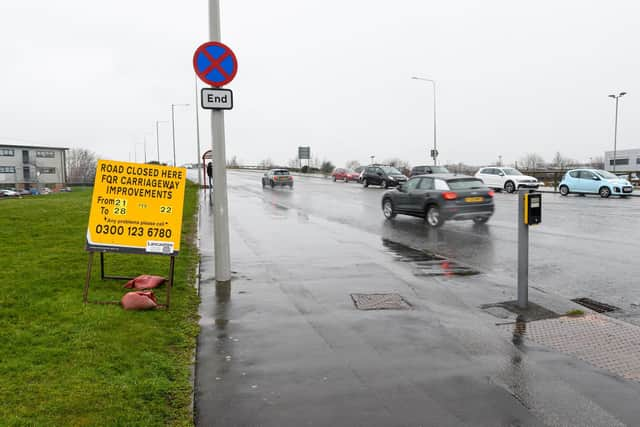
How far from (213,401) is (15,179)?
10858cm

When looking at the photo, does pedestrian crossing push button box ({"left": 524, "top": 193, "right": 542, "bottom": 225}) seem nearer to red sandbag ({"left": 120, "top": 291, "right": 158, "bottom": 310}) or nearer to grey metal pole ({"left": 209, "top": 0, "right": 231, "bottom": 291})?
grey metal pole ({"left": 209, "top": 0, "right": 231, "bottom": 291})

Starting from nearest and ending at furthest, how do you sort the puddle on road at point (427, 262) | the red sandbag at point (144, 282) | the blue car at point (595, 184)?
the red sandbag at point (144, 282), the puddle on road at point (427, 262), the blue car at point (595, 184)

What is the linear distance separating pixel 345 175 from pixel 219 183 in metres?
47.4

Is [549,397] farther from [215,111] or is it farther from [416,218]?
[416,218]

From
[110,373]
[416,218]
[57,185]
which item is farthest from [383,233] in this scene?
[57,185]

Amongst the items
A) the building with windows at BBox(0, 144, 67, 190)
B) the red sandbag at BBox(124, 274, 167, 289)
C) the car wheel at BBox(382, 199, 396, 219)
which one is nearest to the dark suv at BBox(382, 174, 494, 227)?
the car wheel at BBox(382, 199, 396, 219)

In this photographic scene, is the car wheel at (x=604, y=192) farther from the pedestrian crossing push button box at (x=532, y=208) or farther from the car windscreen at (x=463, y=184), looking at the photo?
the pedestrian crossing push button box at (x=532, y=208)

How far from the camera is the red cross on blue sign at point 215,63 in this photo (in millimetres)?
7137

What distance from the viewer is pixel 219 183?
7.41 metres

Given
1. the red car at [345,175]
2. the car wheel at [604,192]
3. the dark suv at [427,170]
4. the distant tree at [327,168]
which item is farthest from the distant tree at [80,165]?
the car wheel at [604,192]

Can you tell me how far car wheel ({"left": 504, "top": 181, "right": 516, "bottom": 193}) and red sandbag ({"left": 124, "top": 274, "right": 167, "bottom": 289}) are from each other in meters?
31.3

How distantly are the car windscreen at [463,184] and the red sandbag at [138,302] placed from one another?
429 inches

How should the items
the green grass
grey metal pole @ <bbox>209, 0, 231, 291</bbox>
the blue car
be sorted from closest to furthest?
the green grass < grey metal pole @ <bbox>209, 0, 231, 291</bbox> < the blue car

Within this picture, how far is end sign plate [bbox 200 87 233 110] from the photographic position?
285 inches
